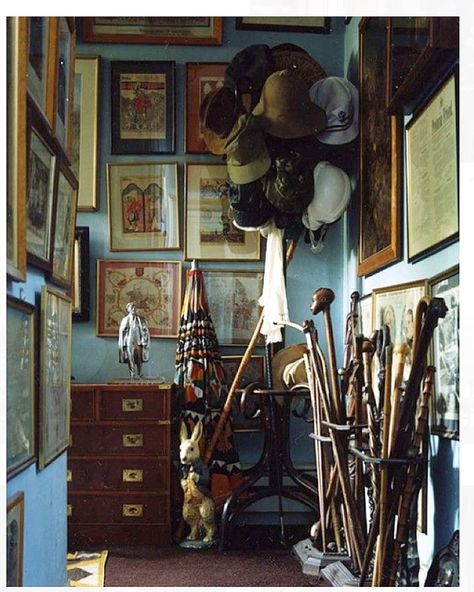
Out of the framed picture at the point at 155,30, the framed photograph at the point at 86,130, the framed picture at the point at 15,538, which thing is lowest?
the framed picture at the point at 15,538

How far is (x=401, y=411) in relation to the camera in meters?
1.11

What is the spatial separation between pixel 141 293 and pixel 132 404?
0.19 m

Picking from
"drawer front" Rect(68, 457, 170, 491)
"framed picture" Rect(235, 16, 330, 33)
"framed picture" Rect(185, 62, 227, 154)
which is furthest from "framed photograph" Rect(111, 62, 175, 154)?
"drawer front" Rect(68, 457, 170, 491)

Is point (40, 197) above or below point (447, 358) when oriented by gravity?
above

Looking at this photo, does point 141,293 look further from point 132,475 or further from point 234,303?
point 132,475

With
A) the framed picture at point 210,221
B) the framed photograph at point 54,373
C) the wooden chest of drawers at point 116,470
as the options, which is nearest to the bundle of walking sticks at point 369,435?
the framed picture at point 210,221

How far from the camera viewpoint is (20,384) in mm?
1035

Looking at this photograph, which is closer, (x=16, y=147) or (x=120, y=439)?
(x=16, y=147)

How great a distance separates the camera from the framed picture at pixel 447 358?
1.06m

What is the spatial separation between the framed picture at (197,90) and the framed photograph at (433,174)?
0.30 metres

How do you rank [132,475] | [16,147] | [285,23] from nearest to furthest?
[16,147] → [285,23] → [132,475]

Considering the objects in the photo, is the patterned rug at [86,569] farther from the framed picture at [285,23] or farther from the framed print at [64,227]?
the framed picture at [285,23]

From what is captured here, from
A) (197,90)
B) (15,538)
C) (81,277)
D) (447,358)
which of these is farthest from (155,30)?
(15,538)

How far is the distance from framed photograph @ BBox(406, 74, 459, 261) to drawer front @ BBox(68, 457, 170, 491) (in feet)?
1.67
